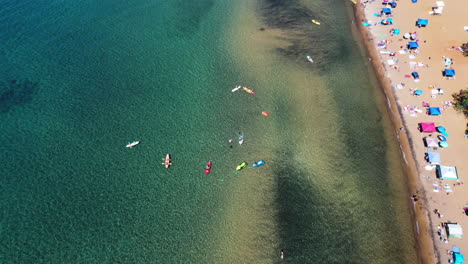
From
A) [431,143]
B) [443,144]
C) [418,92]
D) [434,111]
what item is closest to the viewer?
[443,144]

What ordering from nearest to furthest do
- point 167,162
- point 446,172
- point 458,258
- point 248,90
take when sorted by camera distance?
point 458,258 → point 446,172 → point 167,162 → point 248,90

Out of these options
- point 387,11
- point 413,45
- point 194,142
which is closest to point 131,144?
point 194,142

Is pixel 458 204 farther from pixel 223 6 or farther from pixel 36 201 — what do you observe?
pixel 223 6

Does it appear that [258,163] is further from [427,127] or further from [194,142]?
[427,127]

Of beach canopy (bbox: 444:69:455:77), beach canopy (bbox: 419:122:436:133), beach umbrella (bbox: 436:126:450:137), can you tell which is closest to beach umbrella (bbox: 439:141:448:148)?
beach umbrella (bbox: 436:126:450:137)

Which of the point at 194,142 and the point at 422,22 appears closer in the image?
the point at 194,142

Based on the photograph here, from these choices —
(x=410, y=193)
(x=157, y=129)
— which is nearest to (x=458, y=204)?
(x=410, y=193)

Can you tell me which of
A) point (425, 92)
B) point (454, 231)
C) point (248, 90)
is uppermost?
point (248, 90)
